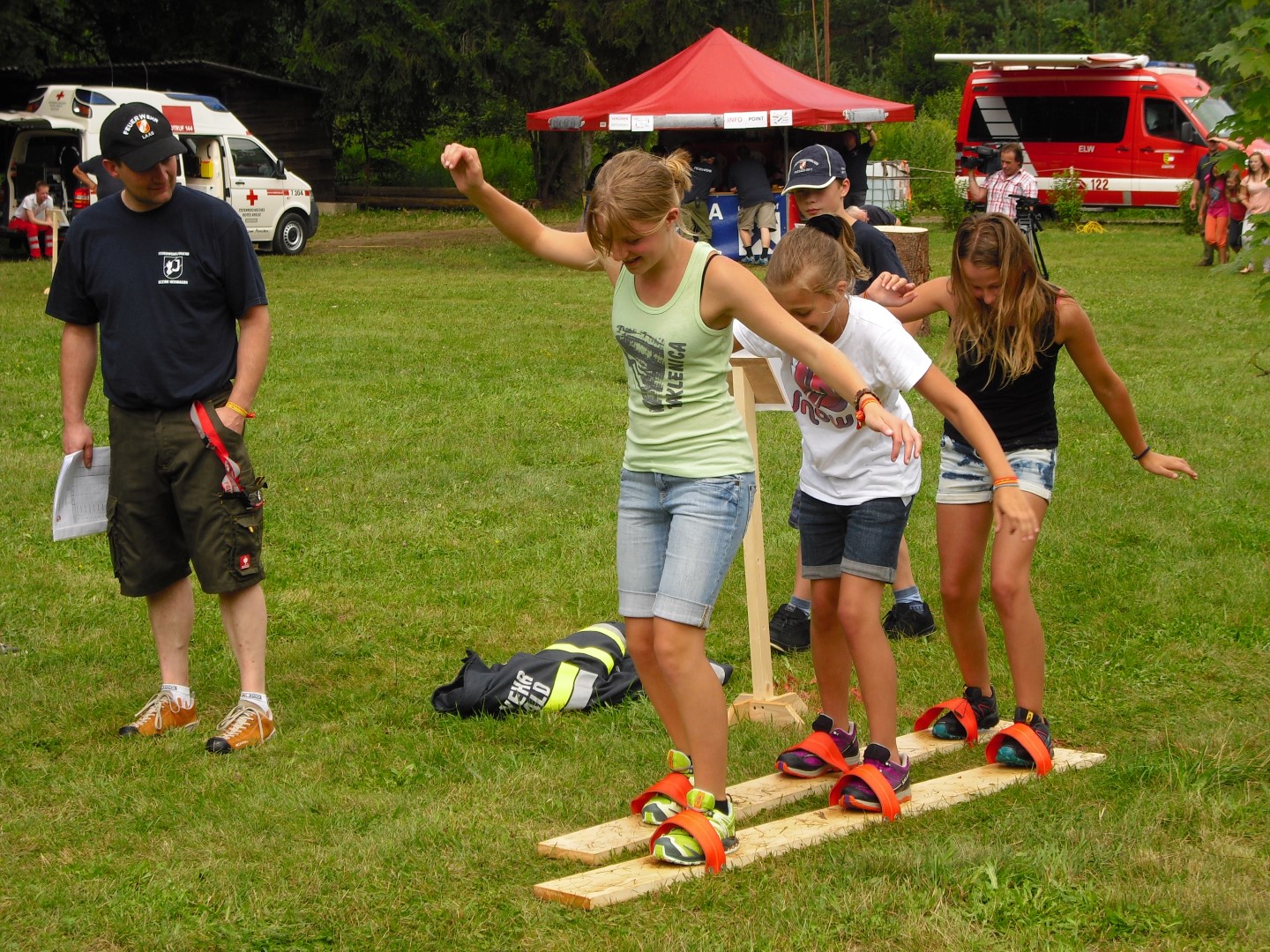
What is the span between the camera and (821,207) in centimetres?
570

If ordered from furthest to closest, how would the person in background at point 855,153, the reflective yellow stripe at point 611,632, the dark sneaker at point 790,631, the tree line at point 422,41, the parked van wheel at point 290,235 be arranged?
the tree line at point 422,41 < the parked van wheel at point 290,235 < the person in background at point 855,153 < the dark sneaker at point 790,631 < the reflective yellow stripe at point 611,632

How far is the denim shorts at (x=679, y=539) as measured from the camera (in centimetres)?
370

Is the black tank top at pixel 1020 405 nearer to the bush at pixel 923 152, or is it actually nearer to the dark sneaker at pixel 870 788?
the dark sneaker at pixel 870 788

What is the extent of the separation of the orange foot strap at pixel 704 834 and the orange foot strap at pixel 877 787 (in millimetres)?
542

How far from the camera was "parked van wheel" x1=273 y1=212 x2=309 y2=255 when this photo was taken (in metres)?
25.7

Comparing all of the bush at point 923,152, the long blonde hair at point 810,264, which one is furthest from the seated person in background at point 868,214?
the bush at point 923,152

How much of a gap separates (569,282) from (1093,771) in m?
16.8

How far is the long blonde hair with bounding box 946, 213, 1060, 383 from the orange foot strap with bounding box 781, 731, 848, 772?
1288mm

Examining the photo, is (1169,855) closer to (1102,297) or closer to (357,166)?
(1102,297)

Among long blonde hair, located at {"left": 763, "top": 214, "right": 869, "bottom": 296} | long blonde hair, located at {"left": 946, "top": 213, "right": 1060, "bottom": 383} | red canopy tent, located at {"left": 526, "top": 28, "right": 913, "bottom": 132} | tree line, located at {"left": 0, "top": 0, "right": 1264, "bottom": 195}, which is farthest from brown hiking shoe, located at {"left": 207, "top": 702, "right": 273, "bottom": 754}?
tree line, located at {"left": 0, "top": 0, "right": 1264, "bottom": 195}

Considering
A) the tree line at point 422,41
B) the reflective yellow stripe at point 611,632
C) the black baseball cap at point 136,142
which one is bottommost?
the reflective yellow stripe at point 611,632

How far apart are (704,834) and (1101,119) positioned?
2727cm

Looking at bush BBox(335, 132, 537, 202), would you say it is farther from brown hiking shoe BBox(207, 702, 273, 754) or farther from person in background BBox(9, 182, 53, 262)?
brown hiking shoe BBox(207, 702, 273, 754)

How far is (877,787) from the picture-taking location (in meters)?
4.06
